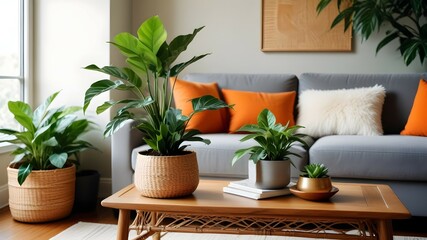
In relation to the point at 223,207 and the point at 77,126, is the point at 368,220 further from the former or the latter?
the point at 77,126

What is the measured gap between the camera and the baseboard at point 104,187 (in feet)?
11.5

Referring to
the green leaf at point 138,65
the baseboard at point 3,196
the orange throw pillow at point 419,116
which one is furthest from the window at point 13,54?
the orange throw pillow at point 419,116

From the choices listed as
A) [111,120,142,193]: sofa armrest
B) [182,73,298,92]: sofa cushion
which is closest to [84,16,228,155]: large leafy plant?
[111,120,142,193]: sofa armrest

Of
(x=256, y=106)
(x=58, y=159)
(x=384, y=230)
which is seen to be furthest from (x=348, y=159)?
(x=58, y=159)

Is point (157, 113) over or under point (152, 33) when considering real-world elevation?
under

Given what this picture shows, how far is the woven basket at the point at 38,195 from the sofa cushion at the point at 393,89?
1.88 metres

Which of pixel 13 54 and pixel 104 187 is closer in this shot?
pixel 13 54

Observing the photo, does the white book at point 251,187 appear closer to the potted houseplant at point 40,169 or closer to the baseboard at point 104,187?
the potted houseplant at point 40,169

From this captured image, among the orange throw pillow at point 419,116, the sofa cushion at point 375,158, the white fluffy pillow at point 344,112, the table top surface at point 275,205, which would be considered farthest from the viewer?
the white fluffy pillow at point 344,112

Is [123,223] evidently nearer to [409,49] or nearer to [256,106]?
[256,106]

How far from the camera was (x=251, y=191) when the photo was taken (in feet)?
5.88

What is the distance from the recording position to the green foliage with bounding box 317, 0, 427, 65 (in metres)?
3.25

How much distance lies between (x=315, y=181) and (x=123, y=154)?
1462 millimetres

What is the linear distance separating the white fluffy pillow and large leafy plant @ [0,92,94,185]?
5.06 feet
